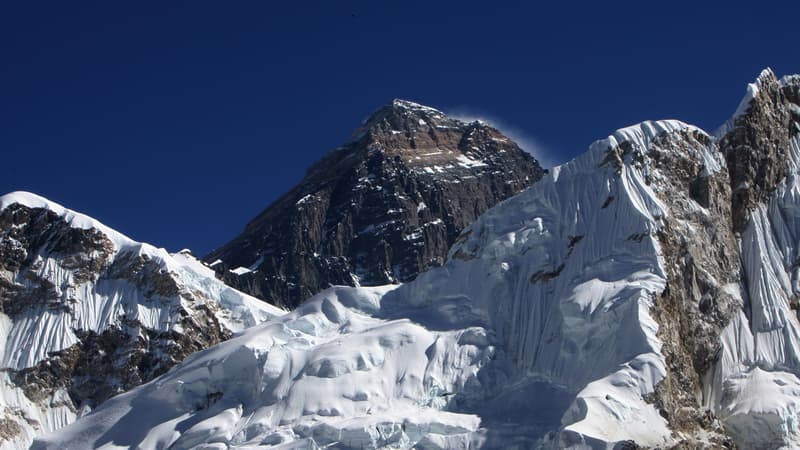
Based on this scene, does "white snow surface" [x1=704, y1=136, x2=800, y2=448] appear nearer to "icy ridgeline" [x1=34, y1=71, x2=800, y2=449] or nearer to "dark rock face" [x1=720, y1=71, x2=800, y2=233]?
"icy ridgeline" [x1=34, y1=71, x2=800, y2=449]

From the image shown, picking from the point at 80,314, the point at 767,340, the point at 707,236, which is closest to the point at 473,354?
the point at 707,236

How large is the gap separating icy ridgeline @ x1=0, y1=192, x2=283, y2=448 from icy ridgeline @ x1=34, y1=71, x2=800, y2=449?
14.1 metres

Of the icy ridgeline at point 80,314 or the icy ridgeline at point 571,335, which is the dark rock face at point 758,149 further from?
the icy ridgeline at point 80,314

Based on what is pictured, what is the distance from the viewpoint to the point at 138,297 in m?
177

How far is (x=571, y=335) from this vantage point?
136 metres

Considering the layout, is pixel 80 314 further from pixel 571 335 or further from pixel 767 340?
pixel 767 340

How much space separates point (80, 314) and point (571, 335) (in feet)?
213

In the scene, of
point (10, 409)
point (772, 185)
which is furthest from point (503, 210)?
point (10, 409)

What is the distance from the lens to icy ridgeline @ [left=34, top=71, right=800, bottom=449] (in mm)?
129250

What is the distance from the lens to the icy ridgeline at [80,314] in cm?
16662

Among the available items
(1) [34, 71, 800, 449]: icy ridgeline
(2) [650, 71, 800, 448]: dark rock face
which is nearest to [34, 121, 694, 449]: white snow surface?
(1) [34, 71, 800, 449]: icy ridgeline

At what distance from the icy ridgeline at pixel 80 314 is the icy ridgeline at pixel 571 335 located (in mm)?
14137

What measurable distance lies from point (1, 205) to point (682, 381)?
92477 mm

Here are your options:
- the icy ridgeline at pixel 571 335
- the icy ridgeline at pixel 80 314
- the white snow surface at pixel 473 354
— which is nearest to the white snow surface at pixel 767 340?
the icy ridgeline at pixel 571 335
